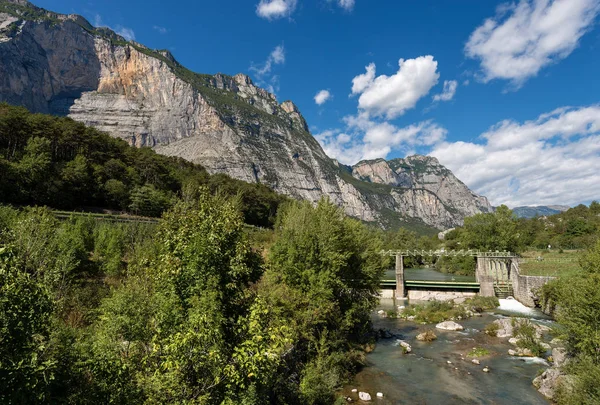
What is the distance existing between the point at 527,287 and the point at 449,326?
62.9 ft

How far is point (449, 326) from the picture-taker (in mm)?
36906

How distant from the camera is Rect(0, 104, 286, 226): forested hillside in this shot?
177 feet

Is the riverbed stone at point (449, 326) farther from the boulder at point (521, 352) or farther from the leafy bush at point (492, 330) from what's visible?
the boulder at point (521, 352)

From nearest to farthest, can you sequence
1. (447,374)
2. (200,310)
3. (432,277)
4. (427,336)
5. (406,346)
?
(200,310) < (447,374) < (406,346) < (427,336) < (432,277)

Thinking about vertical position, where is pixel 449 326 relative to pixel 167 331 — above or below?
below

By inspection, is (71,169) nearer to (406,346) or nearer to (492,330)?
(406,346)

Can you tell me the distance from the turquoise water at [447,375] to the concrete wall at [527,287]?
18.1 m

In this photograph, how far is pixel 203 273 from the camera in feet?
28.3

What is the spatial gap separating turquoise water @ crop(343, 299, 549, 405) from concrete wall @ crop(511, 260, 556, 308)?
59.4 ft

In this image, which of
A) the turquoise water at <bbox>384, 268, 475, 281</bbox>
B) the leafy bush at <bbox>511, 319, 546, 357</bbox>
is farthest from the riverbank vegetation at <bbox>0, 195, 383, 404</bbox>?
the turquoise water at <bbox>384, 268, 475, 281</bbox>

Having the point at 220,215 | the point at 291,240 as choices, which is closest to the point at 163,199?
the point at 291,240

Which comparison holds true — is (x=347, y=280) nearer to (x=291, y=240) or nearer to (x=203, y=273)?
(x=291, y=240)

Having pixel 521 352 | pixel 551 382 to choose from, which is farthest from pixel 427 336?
pixel 551 382

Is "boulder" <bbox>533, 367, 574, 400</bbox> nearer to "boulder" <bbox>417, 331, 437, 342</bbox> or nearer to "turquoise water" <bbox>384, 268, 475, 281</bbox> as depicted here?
"boulder" <bbox>417, 331, 437, 342</bbox>
